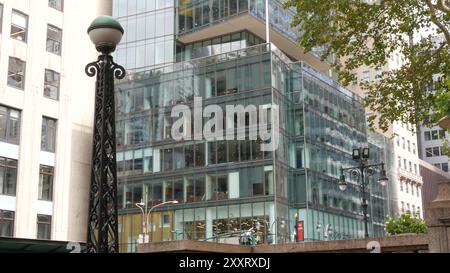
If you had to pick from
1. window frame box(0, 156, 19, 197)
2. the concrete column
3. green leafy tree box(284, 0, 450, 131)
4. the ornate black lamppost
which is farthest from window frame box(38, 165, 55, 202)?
the ornate black lamppost

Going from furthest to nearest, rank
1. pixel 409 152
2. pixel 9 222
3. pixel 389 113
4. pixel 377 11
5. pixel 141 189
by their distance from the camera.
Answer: pixel 409 152 < pixel 141 189 < pixel 9 222 < pixel 389 113 < pixel 377 11

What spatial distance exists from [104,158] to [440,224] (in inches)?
373

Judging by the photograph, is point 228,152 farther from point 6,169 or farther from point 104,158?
point 104,158

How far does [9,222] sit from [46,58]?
1270 centimetres

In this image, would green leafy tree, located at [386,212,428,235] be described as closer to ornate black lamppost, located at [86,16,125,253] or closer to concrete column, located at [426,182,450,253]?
concrete column, located at [426,182,450,253]

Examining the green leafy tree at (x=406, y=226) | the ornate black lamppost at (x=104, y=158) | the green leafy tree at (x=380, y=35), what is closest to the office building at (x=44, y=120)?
the green leafy tree at (x=380, y=35)

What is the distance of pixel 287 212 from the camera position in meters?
55.1

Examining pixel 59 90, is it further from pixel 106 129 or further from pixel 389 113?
pixel 106 129

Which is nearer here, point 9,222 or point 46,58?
point 9,222

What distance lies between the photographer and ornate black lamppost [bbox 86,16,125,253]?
6.77 m

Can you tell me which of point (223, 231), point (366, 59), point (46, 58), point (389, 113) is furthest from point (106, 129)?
point (223, 231)

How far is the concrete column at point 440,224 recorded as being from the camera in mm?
13875

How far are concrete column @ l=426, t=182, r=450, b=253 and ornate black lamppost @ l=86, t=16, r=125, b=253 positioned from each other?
29.7 ft

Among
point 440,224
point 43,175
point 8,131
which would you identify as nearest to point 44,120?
point 8,131
